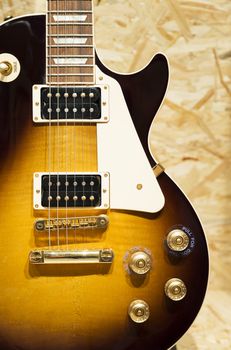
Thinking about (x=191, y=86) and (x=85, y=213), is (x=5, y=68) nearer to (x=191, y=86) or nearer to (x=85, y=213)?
(x=85, y=213)

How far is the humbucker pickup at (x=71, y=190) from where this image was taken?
2.92 ft

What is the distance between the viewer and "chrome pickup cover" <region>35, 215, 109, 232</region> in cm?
88

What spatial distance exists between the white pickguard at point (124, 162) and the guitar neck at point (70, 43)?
58 millimetres

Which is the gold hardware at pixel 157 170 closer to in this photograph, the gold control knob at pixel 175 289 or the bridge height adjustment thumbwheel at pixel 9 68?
the gold control knob at pixel 175 289

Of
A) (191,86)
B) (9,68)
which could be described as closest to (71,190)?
(9,68)

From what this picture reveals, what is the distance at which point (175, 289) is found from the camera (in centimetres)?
87

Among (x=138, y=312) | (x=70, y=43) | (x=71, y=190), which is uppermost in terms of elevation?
(x=70, y=43)

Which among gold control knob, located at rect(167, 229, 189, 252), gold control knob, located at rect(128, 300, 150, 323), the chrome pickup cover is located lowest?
gold control knob, located at rect(128, 300, 150, 323)

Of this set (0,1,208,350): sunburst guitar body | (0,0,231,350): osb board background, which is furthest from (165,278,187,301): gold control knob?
(0,0,231,350): osb board background

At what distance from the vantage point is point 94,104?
92 centimetres

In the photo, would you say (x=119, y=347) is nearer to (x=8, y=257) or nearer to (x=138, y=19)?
(x=8, y=257)

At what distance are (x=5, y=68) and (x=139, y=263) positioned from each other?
0.47m

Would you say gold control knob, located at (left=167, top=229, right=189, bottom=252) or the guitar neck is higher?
the guitar neck

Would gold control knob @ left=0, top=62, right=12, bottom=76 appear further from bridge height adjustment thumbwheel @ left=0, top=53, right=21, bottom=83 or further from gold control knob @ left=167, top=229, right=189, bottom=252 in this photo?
gold control knob @ left=167, top=229, right=189, bottom=252
